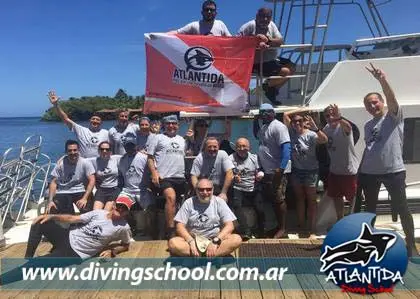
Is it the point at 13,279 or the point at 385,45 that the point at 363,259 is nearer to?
the point at 13,279

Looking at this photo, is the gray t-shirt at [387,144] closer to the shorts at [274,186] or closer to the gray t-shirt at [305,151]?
the gray t-shirt at [305,151]

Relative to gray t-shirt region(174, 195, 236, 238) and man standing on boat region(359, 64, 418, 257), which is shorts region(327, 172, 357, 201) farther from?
gray t-shirt region(174, 195, 236, 238)

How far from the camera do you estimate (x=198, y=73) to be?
6.55 meters

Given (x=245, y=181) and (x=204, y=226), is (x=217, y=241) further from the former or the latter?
(x=245, y=181)

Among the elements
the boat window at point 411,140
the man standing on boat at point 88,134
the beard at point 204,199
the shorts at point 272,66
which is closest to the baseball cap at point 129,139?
the man standing on boat at point 88,134

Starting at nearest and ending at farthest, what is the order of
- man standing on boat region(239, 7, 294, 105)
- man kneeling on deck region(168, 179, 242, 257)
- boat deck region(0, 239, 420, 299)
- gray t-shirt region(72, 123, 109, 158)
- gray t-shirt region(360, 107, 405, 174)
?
boat deck region(0, 239, 420, 299) → gray t-shirt region(360, 107, 405, 174) → man kneeling on deck region(168, 179, 242, 257) → man standing on boat region(239, 7, 294, 105) → gray t-shirt region(72, 123, 109, 158)

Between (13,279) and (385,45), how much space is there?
712cm

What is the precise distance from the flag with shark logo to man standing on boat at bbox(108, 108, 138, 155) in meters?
0.65

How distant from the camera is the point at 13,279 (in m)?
4.86

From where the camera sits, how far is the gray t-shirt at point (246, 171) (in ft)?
19.7

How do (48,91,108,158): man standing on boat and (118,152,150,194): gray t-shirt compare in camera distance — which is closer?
(118,152,150,194): gray t-shirt

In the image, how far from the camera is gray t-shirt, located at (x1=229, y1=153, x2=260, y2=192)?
19.7 feet

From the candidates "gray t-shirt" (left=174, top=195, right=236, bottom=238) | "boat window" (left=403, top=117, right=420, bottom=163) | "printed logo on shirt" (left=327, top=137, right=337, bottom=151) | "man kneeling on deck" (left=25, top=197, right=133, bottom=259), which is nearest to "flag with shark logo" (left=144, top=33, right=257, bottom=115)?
"printed logo on shirt" (left=327, top=137, right=337, bottom=151)

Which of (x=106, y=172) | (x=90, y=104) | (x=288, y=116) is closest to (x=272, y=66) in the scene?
(x=288, y=116)
